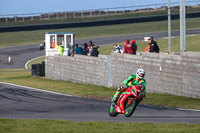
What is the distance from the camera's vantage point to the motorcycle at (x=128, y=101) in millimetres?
12164

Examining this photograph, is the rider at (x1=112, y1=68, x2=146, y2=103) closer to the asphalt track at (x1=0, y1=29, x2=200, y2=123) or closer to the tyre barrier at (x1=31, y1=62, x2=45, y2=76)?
the asphalt track at (x1=0, y1=29, x2=200, y2=123)

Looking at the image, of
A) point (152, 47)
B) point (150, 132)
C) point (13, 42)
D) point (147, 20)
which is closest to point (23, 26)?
point (13, 42)

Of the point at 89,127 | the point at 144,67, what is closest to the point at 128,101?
the point at 89,127

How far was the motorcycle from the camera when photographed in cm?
1216

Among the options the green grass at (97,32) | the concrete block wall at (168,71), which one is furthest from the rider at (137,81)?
the green grass at (97,32)

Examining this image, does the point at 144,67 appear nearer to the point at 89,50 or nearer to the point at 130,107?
the point at 89,50

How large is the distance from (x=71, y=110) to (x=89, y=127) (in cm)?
484

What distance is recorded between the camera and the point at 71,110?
15375mm

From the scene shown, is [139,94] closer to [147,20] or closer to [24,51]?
[24,51]

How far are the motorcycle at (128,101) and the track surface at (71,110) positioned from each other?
0.88 feet

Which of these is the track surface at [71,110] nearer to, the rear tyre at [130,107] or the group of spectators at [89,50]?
the rear tyre at [130,107]

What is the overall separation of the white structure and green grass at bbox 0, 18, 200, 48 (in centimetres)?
2625

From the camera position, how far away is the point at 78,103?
17266mm

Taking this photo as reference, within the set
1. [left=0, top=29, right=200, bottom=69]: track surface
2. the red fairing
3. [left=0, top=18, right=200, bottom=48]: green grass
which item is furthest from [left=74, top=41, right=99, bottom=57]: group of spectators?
[left=0, top=18, right=200, bottom=48]: green grass
